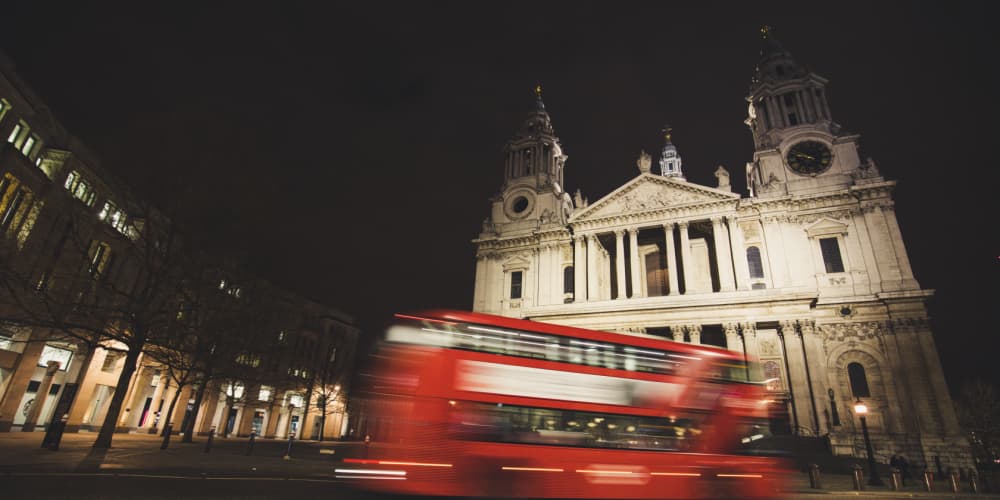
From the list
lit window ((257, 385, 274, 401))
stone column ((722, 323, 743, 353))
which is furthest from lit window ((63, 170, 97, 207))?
stone column ((722, 323, 743, 353))

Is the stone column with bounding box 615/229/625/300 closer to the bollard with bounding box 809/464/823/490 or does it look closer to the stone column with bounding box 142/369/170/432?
the bollard with bounding box 809/464/823/490

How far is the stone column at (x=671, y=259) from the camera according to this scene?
2950cm

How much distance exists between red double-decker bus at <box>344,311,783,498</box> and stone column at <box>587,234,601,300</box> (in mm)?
22135

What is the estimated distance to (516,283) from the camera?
36.8 metres

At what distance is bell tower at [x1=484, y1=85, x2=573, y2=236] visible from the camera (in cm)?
3900

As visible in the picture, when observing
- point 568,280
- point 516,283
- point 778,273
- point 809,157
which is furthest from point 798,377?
point 516,283

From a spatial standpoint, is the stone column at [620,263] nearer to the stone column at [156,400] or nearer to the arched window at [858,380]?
the arched window at [858,380]

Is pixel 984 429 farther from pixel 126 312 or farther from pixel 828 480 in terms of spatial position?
pixel 126 312

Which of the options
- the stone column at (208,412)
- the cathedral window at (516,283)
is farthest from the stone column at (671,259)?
the stone column at (208,412)

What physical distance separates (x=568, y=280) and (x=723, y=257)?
11.2m

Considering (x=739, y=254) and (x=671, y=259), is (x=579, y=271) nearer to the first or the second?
(x=671, y=259)

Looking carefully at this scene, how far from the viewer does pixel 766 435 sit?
9414 millimetres

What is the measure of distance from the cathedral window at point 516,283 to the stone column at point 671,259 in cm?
1155

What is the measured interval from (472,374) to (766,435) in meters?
6.53
